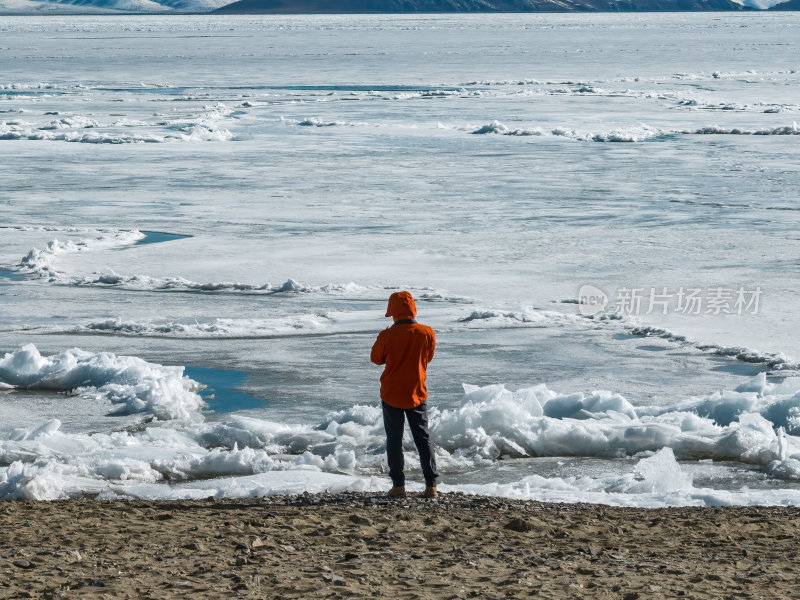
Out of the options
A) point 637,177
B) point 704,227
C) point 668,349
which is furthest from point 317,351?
point 637,177

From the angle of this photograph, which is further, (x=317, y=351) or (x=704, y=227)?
(x=704, y=227)

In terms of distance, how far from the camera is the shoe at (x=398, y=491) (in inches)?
240

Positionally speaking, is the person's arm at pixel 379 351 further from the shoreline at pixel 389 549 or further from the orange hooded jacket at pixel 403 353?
the shoreline at pixel 389 549

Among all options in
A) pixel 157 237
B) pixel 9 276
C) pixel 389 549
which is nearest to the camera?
pixel 389 549

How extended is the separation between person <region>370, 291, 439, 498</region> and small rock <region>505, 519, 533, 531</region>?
742 mm

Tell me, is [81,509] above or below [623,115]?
below

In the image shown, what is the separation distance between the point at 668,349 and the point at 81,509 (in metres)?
5.69

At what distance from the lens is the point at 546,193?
18750mm

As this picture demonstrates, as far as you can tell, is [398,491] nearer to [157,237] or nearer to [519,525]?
[519,525]

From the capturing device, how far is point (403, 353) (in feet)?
19.4

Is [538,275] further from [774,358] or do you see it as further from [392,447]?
[392,447]

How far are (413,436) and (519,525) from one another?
87 centimetres

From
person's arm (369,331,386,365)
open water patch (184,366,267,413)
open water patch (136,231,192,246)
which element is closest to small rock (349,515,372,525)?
person's arm (369,331,386,365)

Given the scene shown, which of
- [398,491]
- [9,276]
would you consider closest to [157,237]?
[9,276]
